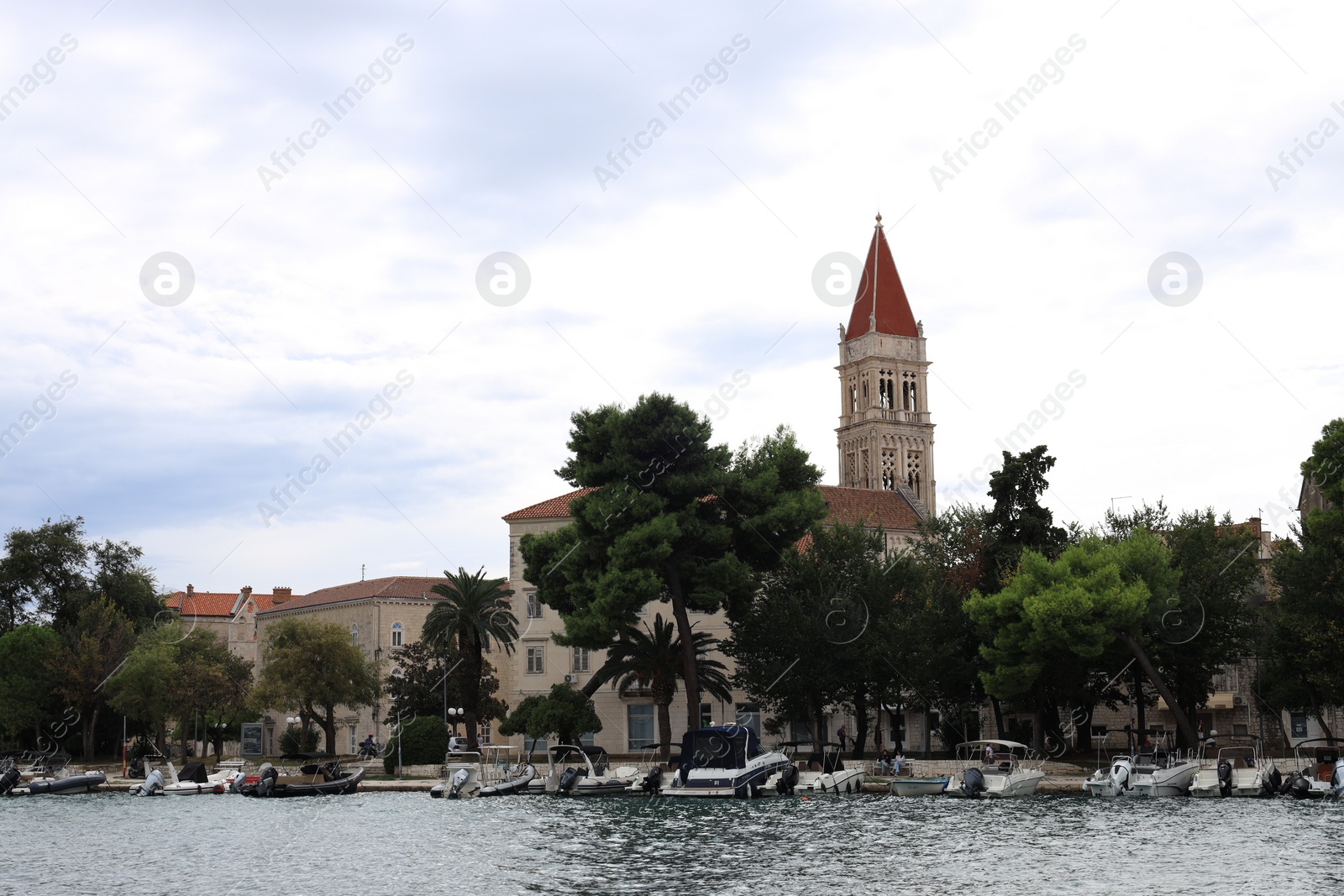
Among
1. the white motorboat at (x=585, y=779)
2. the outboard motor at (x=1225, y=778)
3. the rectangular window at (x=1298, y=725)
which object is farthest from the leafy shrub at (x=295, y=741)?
the rectangular window at (x=1298, y=725)

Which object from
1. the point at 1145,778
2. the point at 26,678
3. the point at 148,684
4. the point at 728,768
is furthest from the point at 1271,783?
the point at 26,678

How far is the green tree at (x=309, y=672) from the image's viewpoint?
239ft

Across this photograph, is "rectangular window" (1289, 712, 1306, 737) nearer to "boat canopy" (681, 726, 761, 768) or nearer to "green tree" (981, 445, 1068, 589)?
"green tree" (981, 445, 1068, 589)

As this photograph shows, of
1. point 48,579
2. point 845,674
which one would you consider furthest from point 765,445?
point 48,579

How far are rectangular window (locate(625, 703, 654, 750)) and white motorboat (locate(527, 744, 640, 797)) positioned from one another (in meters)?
18.9

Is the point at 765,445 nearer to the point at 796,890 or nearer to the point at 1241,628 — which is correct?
the point at 1241,628

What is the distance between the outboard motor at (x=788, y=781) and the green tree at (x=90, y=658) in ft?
148

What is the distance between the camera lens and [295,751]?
83.4 meters

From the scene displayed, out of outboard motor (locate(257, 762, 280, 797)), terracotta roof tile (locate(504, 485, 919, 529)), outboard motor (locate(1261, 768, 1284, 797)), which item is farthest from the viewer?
terracotta roof tile (locate(504, 485, 919, 529))

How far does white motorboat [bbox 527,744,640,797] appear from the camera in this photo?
5284cm

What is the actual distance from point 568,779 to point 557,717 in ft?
27.9

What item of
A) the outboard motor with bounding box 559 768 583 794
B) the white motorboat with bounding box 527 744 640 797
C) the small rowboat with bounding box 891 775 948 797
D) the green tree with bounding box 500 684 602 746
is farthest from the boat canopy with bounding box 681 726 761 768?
the green tree with bounding box 500 684 602 746

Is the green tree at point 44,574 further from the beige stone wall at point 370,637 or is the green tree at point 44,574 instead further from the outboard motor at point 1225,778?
the outboard motor at point 1225,778

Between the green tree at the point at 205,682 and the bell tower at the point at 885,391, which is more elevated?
the bell tower at the point at 885,391
